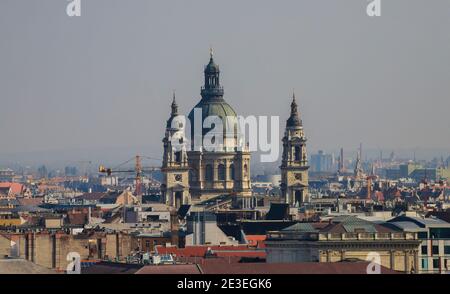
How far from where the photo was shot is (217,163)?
107875 mm

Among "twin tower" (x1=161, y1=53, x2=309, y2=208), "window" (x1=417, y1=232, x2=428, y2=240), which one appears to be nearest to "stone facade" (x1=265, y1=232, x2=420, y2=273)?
"window" (x1=417, y1=232, x2=428, y2=240)

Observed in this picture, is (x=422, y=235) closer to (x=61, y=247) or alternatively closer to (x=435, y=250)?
(x=435, y=250)

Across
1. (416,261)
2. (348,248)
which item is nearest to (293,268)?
(348,248)

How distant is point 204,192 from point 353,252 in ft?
189

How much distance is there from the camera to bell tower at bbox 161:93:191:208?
A: 105 m

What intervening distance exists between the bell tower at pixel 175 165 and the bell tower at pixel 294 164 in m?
4.91

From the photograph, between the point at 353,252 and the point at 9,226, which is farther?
the point at 9,226

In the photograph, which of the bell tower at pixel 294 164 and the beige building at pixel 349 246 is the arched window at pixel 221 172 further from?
the beige building at pixel 349 246

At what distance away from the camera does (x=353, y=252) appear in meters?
49.6

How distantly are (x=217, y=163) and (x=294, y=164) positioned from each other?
17.1 ft

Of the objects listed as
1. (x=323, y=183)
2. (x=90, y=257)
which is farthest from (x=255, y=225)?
(x=323, y=183)

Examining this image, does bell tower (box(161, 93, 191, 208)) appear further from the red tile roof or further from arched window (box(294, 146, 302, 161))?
the red tile roof

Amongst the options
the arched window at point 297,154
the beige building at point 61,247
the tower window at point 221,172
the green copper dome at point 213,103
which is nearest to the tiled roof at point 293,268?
the beige building at point 61,247
